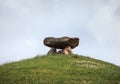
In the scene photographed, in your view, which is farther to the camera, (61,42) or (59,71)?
(61,42)

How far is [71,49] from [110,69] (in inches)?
579

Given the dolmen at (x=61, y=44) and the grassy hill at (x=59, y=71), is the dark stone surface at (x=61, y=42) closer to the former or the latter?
the dolmen at (x=61, y=44)

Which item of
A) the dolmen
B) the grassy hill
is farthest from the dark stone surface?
the grassy hill

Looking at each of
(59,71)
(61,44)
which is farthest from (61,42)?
(59,71)

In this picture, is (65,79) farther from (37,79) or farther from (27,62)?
(27,62)

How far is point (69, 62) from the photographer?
193 ft

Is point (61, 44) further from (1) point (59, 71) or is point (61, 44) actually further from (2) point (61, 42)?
(1) point (59, 71)

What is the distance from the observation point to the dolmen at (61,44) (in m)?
67.9

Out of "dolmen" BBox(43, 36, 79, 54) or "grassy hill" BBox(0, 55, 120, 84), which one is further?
"dolmen" BBox(43, 36, 79, 54)

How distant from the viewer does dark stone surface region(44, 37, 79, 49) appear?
68.0m

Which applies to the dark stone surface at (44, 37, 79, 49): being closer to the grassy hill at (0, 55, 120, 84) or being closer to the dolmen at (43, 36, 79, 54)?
the dolmen at (43, 36, 79, 54)

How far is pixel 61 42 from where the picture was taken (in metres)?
67.9

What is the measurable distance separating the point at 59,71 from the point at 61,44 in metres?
16.5

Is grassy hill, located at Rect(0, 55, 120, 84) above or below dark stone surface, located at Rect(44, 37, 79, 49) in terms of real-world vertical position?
below
